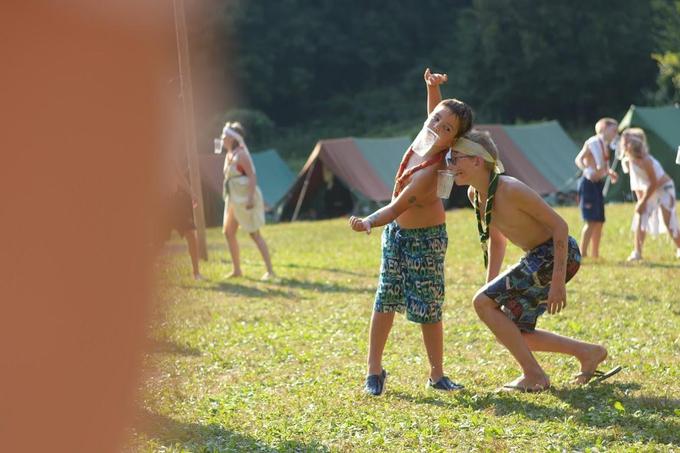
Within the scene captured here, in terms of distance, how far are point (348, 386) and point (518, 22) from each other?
1810 inches

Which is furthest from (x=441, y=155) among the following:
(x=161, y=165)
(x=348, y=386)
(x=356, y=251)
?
(x=356, y=251)

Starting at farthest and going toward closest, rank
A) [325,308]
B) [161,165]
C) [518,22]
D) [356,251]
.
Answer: [518,22] → [356,251] → [161,165] → [325,308]

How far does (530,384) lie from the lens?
636cm

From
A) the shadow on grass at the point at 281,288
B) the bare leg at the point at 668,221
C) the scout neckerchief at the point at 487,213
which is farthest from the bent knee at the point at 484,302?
the bare leg at the point at 668,221

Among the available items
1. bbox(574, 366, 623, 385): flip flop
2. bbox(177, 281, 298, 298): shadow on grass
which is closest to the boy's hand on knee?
bbox(574, 366, 623, 385): flip flop

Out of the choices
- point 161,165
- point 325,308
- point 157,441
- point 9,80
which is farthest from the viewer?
point 161,165

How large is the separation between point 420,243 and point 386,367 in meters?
1.32

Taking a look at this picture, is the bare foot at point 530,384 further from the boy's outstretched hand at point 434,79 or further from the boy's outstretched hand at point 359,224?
the boy's outstretched hand at point 434,79

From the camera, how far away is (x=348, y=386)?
6.88 meters

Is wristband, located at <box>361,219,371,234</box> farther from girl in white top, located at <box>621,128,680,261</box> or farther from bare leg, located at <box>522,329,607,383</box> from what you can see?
girl in white top, located at <box>621,128,680,261</box>

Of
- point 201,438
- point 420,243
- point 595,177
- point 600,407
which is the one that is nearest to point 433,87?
point 420,243

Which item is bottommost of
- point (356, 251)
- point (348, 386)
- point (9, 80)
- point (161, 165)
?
point (356, 251)

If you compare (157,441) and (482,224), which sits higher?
(482,224)

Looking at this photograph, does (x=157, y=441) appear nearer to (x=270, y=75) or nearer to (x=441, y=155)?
(x=441, y=155)
